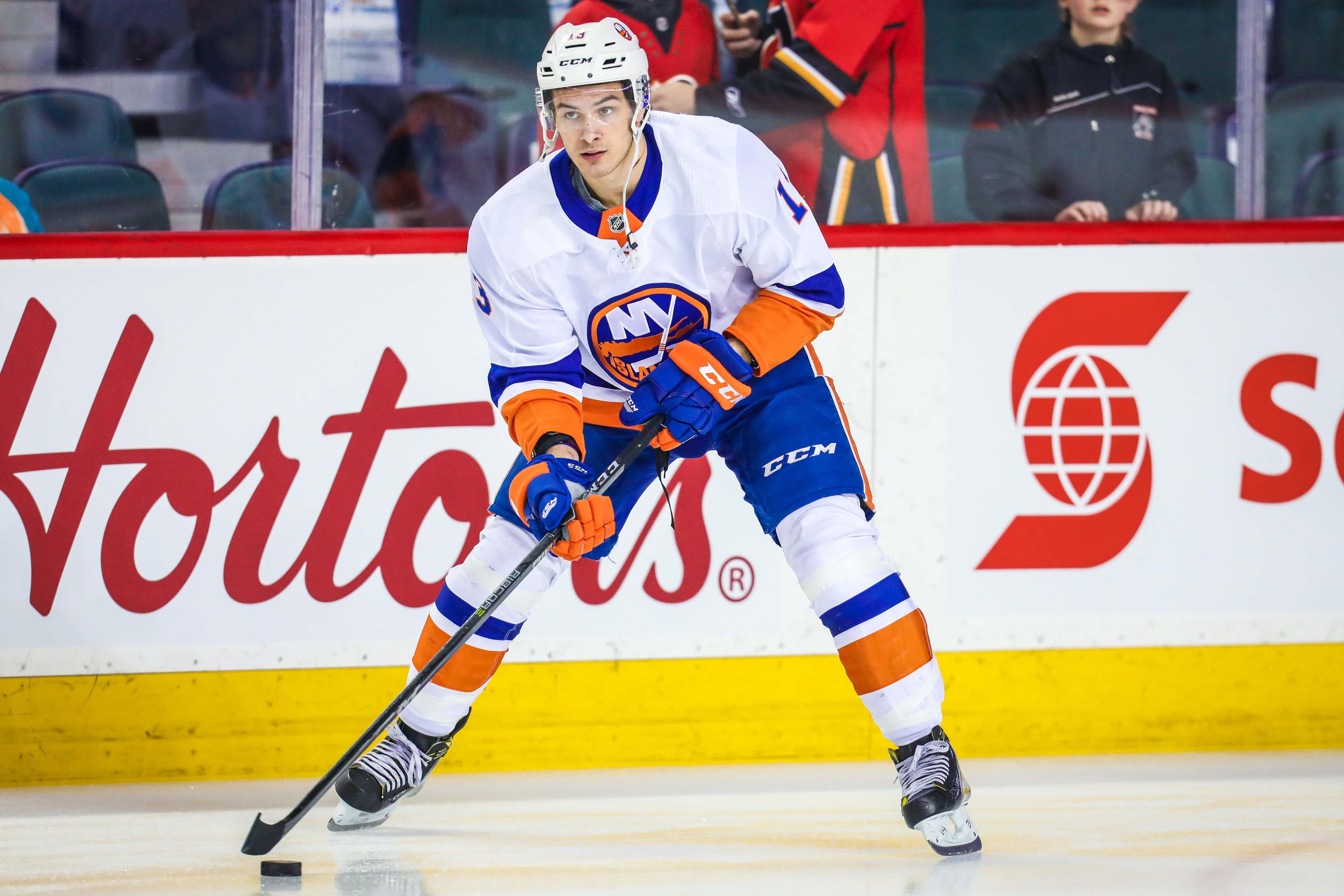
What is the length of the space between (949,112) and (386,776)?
201 centimetres

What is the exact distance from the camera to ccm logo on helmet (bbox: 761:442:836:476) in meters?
2.04

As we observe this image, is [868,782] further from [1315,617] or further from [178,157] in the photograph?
[178,157]

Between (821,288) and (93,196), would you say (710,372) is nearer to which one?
(821,288)

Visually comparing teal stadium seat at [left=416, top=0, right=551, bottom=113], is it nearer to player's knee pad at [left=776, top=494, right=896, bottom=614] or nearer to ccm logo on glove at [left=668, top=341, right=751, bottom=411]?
ccm logo on glove at [left=668, top=341, right=751, bottom=411]

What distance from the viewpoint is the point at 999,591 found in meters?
2.81

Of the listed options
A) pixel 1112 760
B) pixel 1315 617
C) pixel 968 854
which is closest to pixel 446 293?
pixel 968 854

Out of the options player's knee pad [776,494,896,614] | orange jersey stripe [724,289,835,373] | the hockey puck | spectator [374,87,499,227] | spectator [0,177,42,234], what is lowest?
the hockey puck

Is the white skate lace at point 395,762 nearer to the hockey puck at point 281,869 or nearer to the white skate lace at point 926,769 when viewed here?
the hockey puck at point 281,869

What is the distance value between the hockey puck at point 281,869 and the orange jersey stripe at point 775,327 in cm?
105

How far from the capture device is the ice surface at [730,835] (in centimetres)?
183

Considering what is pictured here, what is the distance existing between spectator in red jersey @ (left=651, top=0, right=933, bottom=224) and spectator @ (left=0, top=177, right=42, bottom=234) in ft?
4.80


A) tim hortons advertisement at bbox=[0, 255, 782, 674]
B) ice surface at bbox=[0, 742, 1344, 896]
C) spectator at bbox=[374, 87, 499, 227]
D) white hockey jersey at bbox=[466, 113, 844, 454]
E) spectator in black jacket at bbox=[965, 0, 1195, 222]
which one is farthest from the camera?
spectator in black jacket at bbox=[965, 0, 1195, 222]

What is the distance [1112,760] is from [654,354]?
147 cm

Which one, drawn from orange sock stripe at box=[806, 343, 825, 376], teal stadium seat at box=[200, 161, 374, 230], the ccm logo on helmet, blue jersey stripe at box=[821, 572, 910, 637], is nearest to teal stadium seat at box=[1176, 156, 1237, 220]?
orange sock stripe at box=[806, 343, 825, 376]
